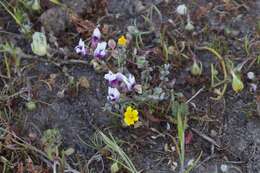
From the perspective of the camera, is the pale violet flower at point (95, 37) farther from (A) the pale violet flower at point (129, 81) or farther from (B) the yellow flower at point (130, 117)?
(B) the yellow flower at point (130, 117)

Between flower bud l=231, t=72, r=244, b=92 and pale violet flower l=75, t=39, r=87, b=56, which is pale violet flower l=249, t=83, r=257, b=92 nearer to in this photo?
flower bud l=231, t=72, r=244, b=92

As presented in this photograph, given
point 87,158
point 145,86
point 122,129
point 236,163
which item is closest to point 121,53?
point 145,86

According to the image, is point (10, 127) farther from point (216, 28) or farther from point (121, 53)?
point (216, 28)

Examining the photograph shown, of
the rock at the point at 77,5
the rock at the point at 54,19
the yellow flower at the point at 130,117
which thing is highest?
the rock at the point at 77,5

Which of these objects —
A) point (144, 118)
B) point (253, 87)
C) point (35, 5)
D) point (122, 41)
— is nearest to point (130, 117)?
point (144, 118)

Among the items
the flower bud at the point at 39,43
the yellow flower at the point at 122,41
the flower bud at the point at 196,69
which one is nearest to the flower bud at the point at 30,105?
the flower bud at the point at 39,43

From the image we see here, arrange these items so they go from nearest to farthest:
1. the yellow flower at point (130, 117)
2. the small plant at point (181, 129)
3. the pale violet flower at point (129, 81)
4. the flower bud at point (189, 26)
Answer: the small plant at point (181, 129) → the yellow flower at point (130, 117) → the pale violet flower at point (129, 81) → the flower bud at point (189, 26)

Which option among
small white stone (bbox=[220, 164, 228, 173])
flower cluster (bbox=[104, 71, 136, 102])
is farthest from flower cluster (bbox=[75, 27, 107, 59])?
small white stone (bbox=[220, 164, 228, 173])
